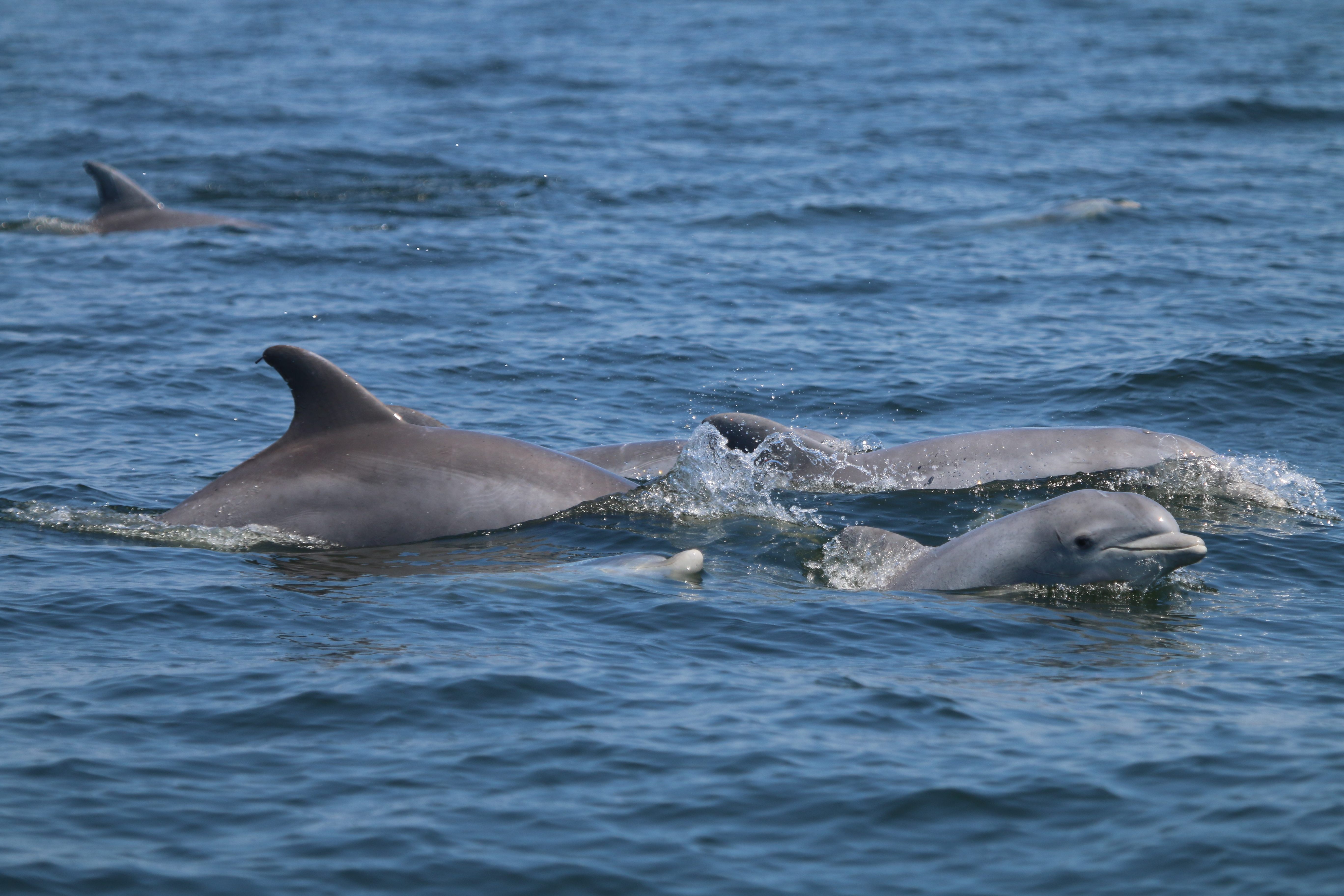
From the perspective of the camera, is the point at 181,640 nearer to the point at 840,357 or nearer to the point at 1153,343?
the point at 840,357

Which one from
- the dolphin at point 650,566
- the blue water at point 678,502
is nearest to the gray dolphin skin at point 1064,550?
the blue water at point 678,502

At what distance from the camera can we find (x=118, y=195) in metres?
31.4

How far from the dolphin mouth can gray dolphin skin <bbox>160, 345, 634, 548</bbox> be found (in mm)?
5269

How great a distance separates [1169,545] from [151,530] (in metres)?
8.90

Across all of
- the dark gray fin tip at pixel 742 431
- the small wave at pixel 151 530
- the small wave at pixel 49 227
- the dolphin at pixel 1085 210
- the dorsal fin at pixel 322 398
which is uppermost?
the dolphin at pixel 1085 210

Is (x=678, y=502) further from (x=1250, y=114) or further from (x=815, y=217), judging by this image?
(x=1250, y=114)

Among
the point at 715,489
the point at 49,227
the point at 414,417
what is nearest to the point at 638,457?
the point at 715,489

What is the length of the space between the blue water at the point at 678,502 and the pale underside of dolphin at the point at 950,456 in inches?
11.8

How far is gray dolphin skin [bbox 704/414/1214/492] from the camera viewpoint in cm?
1642

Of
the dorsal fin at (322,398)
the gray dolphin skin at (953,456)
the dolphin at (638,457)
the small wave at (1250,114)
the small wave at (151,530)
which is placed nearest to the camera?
the dorsal fin at (322,398)

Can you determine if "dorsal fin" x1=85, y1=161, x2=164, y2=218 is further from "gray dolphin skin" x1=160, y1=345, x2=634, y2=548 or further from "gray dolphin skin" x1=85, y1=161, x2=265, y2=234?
"gray dolphin skin" x1=160, y1=345, x2=634, y2=548

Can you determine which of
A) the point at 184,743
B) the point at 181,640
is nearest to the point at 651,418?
the point at 181,640

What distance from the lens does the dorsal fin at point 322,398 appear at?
44.2 feet

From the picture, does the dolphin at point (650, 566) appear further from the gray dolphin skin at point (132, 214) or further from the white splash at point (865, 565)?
the gray dolphin skin at point (132, 214)
